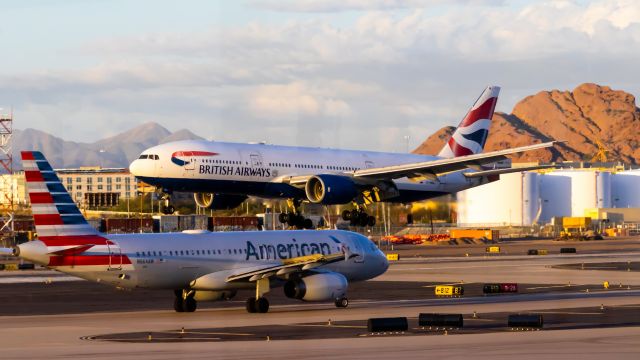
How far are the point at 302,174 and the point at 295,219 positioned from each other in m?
3.78

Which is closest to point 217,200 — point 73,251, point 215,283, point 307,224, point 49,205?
point 307,224

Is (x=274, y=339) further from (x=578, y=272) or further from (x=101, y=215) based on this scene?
(x=101, y=215)

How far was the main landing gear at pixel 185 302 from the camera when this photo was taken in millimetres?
56188

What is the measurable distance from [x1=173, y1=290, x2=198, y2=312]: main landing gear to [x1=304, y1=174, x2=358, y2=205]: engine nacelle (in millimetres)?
24754

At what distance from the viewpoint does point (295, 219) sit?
8375 cm

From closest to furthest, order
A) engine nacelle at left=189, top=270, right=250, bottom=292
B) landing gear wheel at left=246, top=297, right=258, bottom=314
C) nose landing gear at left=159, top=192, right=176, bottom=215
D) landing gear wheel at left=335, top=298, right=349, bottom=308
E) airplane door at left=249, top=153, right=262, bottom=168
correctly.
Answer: landing gear wheel at left=246, top=297, right=258, bottom=314, engine nacelle at left=189, top=270, right=250, bottom=292, landing gear wheel at left=335, top=298, right=349, bottom=308, airplane door at left=249, top=153, right=262, bottom=168, nose landing gear at left=159, top=192, right=176, bottom=215

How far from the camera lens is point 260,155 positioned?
7938cm

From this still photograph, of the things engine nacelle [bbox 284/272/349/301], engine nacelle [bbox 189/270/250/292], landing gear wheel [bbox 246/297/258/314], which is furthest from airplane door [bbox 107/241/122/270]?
engine nacelle [bbox 284/272/349/301]

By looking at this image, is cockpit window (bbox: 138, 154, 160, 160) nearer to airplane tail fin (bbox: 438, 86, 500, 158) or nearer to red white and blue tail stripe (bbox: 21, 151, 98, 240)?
red white and blue tail stripe (bbox: 21, 151, 98, 240)

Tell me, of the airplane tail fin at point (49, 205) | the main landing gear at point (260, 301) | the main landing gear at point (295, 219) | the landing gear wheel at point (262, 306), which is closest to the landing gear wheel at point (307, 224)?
the main landing gear at point (295, 219)

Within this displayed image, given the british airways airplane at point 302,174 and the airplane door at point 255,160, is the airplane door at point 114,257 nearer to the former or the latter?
the british airways airplane at point 302,174

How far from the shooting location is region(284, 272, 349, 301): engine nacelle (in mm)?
55281

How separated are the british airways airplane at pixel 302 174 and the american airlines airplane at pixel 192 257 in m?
18.1

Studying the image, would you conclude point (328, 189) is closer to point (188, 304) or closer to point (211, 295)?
point (211, 295)
